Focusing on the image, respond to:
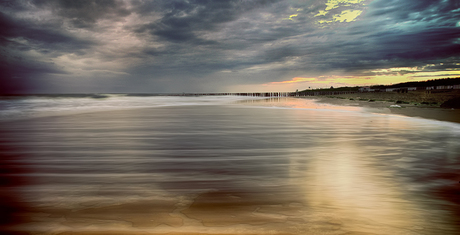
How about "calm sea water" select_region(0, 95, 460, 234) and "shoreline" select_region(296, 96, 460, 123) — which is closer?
"calm sea water" select_region(0, 95, 460, 234)

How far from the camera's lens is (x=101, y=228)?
8.25ft

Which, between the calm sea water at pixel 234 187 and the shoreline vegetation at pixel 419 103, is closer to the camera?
the calm sea water at pixel 234 187

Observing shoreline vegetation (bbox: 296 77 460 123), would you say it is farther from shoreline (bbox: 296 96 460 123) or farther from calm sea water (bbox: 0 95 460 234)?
calm sea water (bbox: 0 95 460 234)

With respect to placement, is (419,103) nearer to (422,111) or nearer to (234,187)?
(422,111)

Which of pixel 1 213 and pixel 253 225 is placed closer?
pixel 253 225

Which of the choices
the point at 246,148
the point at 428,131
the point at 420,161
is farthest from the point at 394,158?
the point at 428,131

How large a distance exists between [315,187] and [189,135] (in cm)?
530

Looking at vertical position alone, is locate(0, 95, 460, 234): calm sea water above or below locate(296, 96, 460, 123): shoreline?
below

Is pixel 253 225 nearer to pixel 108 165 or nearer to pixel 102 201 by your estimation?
pixel 102 201

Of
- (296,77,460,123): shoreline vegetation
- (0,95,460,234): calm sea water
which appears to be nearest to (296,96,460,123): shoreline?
(296,77,460,123): shoreline vegetation

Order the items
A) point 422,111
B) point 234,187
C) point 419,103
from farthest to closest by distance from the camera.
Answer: point 419,103
point 422,111
point 234,187

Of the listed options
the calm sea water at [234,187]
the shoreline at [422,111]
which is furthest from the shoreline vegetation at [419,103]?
the calm sea water at [234,187]

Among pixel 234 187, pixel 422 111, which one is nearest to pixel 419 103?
pixel 422 111

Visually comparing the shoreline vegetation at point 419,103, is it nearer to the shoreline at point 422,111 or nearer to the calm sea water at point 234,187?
the shoreline at point 422,111
